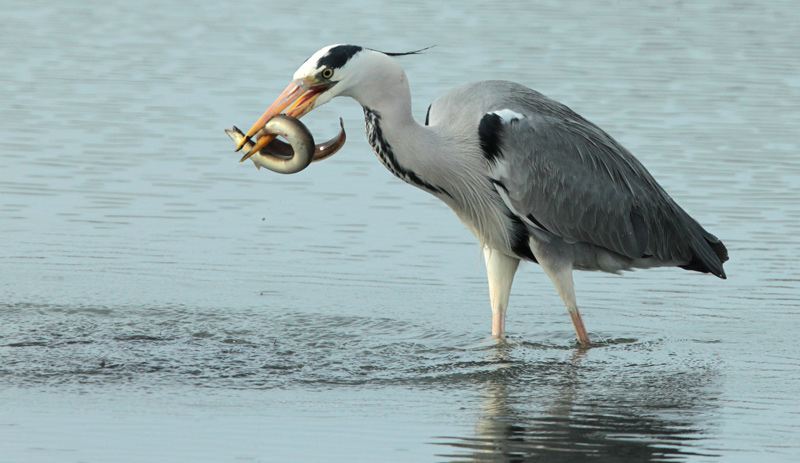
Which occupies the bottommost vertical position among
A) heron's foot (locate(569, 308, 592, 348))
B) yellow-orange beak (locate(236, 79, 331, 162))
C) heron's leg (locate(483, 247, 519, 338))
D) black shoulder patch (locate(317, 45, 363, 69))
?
heron's foot (locate(569, 308, 592, 348))

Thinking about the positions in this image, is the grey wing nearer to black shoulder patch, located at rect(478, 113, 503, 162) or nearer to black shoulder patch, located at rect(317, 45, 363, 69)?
black shoulder patch, located at rect(478, 113, 503, 162)

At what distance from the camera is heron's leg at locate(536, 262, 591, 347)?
8.12m

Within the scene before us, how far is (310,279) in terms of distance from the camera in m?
9.48

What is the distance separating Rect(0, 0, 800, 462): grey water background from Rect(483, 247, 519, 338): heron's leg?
16cm

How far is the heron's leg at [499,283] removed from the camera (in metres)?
8.23

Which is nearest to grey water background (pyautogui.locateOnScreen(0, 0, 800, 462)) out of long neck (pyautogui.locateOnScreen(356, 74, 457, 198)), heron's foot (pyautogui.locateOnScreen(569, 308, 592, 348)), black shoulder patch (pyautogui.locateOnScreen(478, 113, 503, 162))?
heron's foot (pyautogui.locateOnScreen(569, 308, 592, 348))

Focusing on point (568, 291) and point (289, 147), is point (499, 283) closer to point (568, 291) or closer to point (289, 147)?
point (568, 291)

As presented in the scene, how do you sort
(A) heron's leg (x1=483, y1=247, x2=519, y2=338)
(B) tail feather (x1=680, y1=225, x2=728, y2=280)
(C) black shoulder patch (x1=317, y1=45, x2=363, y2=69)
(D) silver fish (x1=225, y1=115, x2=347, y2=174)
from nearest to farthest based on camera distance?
(D) silver fish (x1=225, y1=115, x2=347, y2=174), (C) black shoulder patch (x1=317, y1=45, x2=363, y2=69), (A) heron's leg (x1=483, y1=247, x2=519, y2=338), (B) tail feather (x1=680, y1=225, x2=728, y2=280)

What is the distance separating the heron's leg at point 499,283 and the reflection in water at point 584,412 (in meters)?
0.19

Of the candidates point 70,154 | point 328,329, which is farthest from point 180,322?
point 70,154

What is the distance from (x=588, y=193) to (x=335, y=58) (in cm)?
192

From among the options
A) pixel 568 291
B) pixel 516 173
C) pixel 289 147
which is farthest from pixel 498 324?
pixel 289 147

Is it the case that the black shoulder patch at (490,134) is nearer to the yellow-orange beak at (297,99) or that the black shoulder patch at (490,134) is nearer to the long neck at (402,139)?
the long neck at (402,139)

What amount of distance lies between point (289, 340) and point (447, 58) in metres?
10.9
